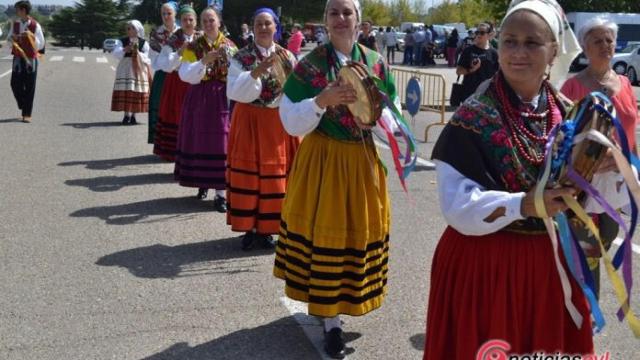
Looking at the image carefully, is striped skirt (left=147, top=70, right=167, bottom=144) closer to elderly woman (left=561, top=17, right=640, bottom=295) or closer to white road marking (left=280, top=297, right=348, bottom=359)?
white road marking (left=280, top=297, right=348, bottom=359)

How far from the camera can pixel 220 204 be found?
7.79 metres

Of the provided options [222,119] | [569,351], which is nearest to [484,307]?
[569,351]

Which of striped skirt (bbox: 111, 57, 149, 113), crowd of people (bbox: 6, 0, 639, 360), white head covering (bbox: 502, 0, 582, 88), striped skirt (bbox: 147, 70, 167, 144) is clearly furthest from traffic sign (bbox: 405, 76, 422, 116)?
striped skirt (bbox: 111, 57, 149, 113)

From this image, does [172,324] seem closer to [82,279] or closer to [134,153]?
[82,279]

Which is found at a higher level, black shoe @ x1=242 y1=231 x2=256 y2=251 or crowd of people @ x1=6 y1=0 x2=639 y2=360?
crowd of people @ x1=6 y1=0 x2=639 y2=360

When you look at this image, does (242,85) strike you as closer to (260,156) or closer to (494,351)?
(260,156)

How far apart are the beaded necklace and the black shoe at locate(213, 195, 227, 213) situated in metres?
5.19

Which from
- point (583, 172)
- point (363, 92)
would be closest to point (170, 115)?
point (363, 92)

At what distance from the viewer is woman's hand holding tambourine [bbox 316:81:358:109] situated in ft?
13.0

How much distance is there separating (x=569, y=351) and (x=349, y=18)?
223 centimetres

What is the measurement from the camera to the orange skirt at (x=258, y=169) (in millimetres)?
6133

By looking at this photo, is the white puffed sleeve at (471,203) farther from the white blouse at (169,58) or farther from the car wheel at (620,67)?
the car wheel at (620,67)

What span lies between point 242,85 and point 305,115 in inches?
71.2

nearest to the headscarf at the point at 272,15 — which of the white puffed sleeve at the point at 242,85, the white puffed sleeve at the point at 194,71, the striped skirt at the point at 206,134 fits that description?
the white puffed sleeve at the point at 242,85
